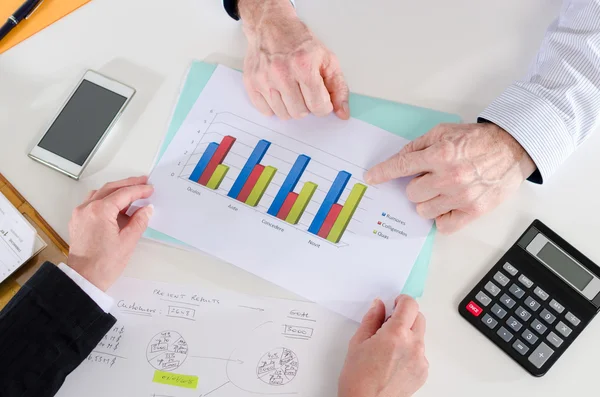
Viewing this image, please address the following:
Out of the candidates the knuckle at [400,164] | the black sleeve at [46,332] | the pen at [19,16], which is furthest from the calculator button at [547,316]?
the pen at [19,16]

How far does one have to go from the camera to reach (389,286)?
2.49 feet

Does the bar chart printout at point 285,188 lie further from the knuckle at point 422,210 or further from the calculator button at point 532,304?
the calculator button at point 532,304

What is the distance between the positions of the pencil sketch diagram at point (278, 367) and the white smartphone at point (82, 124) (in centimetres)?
42

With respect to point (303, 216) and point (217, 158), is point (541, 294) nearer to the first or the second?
point (303, 216)

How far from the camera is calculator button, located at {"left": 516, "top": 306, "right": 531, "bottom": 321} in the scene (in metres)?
0.73

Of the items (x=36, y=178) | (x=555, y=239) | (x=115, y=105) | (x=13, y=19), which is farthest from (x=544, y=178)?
(x=13, y=19)

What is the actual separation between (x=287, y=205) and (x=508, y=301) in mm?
346

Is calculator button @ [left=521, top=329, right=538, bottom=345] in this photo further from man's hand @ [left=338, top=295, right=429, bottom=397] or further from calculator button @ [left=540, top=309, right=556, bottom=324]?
man's hand @ [left=338, top=295, right=429, bottom=397]

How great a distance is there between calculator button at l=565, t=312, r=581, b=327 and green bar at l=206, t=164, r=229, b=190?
54cm

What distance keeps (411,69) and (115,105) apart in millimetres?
508

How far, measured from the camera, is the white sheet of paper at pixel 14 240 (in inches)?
30.8

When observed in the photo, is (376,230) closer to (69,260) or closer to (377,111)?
(377,111)

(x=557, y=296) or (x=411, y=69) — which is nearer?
(x=557, y=296)

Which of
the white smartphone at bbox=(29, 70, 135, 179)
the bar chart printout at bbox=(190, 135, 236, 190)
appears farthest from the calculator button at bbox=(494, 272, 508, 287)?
the white smartphone at bbox=(29, 70, 135, 179)
